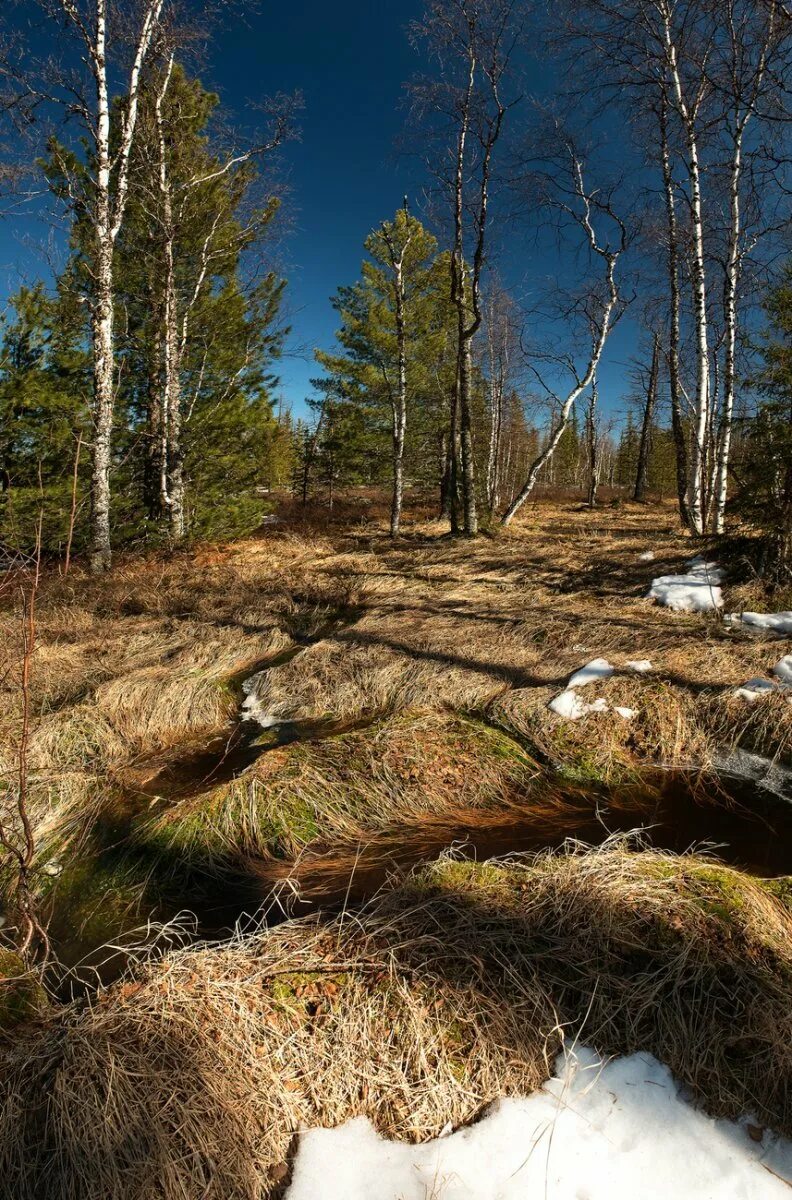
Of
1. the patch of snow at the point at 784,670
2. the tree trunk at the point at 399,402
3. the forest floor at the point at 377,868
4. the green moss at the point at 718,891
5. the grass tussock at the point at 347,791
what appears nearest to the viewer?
the forest floor at the point at 377,868

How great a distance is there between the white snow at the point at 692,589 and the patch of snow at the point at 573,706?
2.52 metres

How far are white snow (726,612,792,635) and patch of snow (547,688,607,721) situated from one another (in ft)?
7.30

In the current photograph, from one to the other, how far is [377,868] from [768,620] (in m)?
4.69

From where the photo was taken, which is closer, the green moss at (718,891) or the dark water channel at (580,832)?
the green moss at (718,891)

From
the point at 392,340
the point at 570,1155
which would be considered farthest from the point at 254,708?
the point at 392,340

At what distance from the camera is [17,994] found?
2.14 m

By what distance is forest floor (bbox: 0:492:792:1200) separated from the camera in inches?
70.2

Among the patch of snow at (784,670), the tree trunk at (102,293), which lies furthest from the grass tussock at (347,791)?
the tree trunk at (102,293)

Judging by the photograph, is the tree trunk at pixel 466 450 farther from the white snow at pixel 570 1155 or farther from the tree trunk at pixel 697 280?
the white snow at pixel 570 1155

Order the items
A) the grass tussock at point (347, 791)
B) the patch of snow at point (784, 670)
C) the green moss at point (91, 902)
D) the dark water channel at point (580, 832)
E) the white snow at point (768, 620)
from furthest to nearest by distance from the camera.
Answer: the white snow at point (768, 620), the patch of snow at point (784, 670), the grass tussock at point (347, 791), the dark water channel at point (580, 832), the green moss at point (91, 902)

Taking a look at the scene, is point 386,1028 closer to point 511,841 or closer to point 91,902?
point 511,841

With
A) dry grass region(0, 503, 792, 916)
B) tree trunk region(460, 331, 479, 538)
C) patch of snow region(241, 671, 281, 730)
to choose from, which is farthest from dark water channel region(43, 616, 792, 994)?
tree trunk region(460, 331, 479, 538)

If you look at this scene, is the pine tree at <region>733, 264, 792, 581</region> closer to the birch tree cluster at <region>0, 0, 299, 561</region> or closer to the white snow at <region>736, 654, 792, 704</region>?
the white snow at <region>736, 654, 792, 704</region>

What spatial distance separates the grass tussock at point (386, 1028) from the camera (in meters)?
1.63
